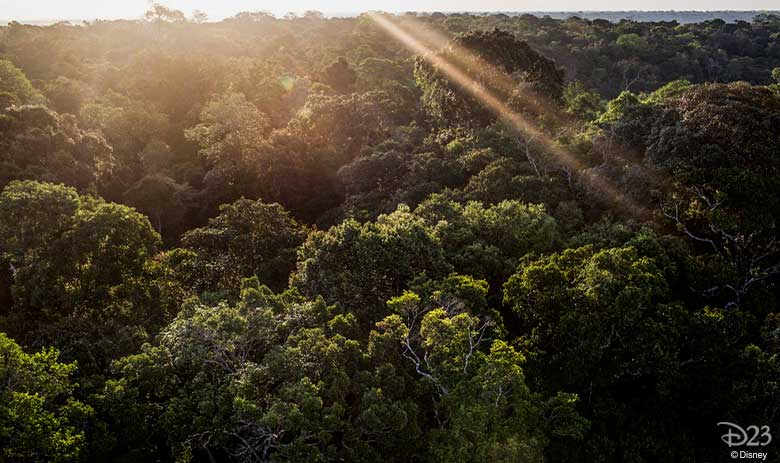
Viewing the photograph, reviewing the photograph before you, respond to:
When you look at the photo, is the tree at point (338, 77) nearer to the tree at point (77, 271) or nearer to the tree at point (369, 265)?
the tree at point (77, 271)

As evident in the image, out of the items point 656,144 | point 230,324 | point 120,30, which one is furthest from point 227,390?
point 120,30

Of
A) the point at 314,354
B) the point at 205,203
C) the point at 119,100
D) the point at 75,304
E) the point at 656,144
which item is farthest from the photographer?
the point at 119,100

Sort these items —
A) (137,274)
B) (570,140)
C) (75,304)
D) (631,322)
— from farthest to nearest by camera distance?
(570,140) < (137,274) < (75,304) < (631,322)

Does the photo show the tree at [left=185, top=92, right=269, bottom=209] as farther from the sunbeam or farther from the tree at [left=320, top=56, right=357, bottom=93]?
the tree at [left=320, top=56, right=357, bottom=93]

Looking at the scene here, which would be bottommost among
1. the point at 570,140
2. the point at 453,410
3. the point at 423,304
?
the point at 453,410

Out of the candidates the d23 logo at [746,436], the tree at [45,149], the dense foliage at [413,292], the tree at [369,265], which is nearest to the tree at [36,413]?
the dense foliage at [413,292]

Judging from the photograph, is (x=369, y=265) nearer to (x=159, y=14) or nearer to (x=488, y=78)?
(x=488, y=78)

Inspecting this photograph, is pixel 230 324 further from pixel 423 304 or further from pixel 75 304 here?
pixel 75 304
